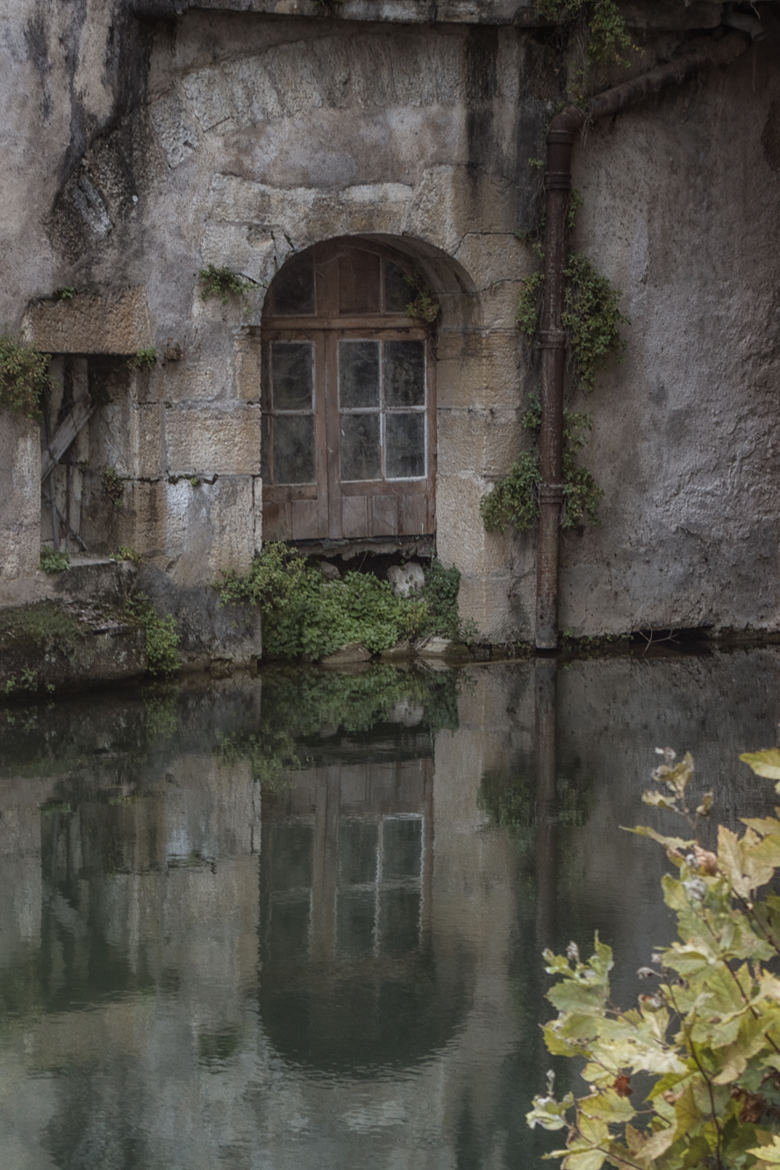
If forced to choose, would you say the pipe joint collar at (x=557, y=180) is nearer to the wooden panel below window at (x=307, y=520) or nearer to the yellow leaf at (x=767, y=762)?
the wooden panel below window at (x=307, y=520)

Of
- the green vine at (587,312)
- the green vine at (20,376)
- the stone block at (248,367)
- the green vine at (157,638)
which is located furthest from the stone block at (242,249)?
the green vine at (157,638)

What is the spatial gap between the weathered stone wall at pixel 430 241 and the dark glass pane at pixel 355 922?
3612 millimetres

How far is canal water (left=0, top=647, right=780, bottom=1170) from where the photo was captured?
3932 millimetres

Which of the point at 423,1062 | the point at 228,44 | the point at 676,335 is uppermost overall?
the point at 228,44

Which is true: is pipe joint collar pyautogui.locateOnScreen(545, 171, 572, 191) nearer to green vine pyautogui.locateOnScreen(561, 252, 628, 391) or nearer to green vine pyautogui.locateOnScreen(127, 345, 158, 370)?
green vine pyautogui.locateOnScreen(561, 252, 628, 391)

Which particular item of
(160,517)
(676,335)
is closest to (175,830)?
(160,517)

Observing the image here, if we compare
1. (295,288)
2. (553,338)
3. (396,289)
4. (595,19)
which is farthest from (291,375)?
(595,19)

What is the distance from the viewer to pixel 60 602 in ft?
27.5

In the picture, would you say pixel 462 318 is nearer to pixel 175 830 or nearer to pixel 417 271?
pixel 417 271

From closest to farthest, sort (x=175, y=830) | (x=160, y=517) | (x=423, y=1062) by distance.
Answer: (x=423, y=1062)
(x=175, y=830)
(x=160, y=517)

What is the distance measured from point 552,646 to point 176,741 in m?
2.89

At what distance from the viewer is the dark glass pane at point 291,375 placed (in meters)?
9.40

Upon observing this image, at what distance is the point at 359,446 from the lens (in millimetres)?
9688

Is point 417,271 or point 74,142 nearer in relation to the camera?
point 74,142
